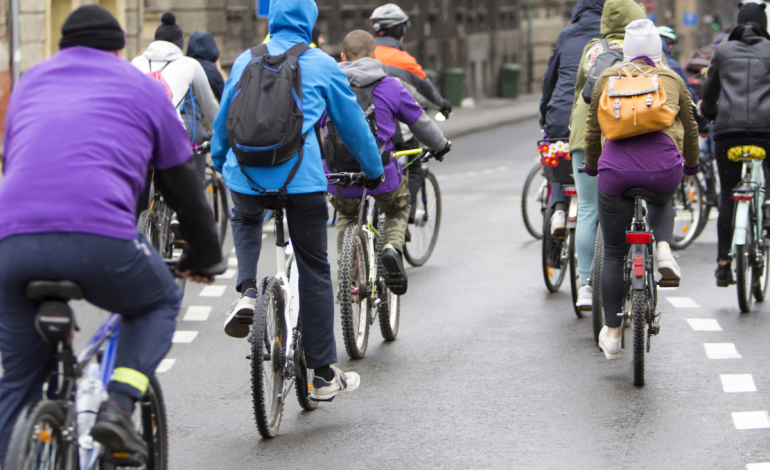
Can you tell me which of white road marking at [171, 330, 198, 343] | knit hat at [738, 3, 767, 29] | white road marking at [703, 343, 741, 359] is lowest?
white road marking at [171, 330, 198, 343]

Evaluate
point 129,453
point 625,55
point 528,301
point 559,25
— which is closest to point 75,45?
point 129,453

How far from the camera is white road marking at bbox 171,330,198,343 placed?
7152 millimetres

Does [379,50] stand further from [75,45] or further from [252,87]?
[75,45]

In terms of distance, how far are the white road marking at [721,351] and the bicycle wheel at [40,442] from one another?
431 cm

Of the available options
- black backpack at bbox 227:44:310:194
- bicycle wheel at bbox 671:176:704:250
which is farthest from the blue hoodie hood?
bicycle wheel at bbox 671:176:704:250

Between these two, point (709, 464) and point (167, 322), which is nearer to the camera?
point (167, 322)

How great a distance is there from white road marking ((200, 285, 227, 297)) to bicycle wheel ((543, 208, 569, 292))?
7.87 feet

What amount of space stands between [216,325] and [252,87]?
123 inches

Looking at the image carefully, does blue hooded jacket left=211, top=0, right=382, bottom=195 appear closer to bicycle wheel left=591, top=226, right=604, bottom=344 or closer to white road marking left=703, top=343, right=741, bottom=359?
bicycle wheel left=591, top=226, right=604, bottom=344

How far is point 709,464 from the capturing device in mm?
4758

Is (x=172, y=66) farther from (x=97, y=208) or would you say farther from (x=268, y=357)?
(x=97, y=208)

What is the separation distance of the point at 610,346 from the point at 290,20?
244cm

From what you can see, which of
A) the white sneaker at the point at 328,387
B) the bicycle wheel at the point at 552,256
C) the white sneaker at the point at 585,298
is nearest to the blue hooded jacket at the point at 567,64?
the bicycle wheel at the point at 552,256

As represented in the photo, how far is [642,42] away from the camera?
5.89m
